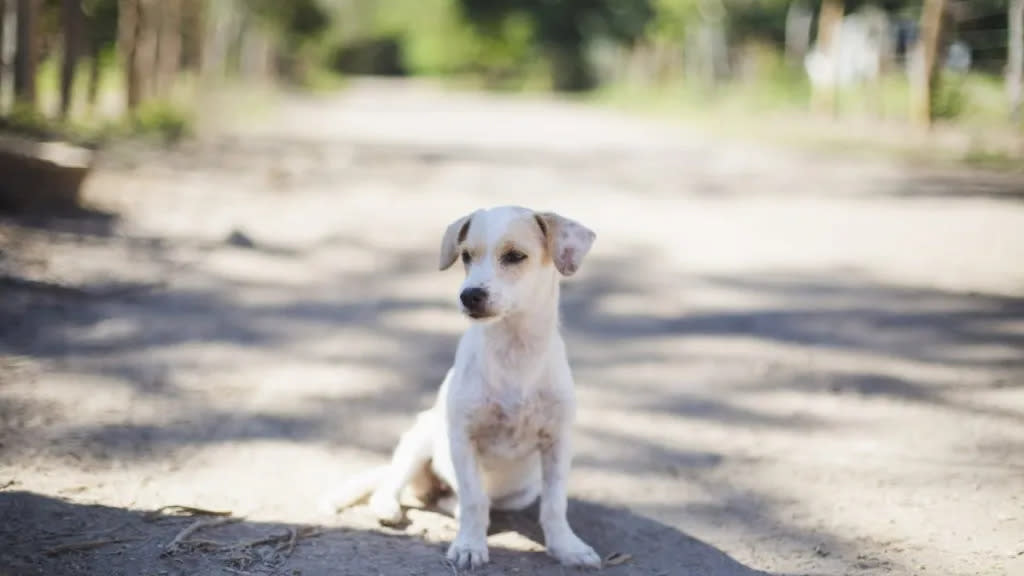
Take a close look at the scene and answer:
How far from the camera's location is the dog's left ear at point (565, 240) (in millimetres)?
3303

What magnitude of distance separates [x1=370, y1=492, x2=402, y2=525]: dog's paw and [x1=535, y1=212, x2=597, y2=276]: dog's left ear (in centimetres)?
107

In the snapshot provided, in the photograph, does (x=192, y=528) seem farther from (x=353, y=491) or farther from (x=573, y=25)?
(x=573, y=25)

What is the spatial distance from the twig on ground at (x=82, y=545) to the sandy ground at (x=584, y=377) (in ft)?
0.05

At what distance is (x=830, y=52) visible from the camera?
20266 mm

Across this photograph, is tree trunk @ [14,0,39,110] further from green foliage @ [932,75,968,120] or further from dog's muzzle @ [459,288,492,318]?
green foliage @ [932,75,968,120]

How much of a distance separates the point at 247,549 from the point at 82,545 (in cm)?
51

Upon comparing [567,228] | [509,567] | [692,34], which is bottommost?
[509,567]

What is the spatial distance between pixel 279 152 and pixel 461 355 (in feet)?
38.5

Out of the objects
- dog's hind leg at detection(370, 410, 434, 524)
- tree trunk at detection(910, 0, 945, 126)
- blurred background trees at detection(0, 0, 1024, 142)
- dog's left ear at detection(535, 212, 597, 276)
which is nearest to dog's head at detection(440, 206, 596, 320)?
dog's left ear at detection(535, 212, 597, 276)

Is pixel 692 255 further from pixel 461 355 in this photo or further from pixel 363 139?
pixel 363 139

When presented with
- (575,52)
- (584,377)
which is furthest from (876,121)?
(575,52)

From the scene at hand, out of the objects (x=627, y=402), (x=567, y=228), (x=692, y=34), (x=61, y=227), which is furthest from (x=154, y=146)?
(x=692, y=34)

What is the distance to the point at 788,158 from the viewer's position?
550 inches

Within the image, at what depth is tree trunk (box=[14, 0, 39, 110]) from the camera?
35.1 feet
